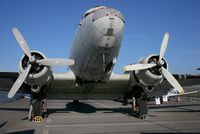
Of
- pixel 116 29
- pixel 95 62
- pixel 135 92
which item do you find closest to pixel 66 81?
pixel 95 62

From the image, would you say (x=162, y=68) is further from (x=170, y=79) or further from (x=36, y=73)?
(x=36, y=73)

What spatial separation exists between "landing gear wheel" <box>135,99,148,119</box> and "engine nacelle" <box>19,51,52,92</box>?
599 cm

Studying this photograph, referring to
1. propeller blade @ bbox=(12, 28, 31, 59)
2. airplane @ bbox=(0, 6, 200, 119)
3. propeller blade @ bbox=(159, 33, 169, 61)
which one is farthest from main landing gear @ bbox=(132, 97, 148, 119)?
propeller blade @ bbox=(12, 28, 31, 59)

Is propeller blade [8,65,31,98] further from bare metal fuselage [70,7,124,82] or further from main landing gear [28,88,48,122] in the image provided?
bare metal fuselage [70,7,124,82]

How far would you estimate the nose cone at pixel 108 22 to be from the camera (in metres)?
12.5

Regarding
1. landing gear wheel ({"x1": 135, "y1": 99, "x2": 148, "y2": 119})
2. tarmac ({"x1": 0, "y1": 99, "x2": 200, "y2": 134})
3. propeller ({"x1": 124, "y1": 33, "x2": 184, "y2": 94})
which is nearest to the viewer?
tarmac ({"x1": 0, "y1": 99, "x2": 200, "y2": 134})

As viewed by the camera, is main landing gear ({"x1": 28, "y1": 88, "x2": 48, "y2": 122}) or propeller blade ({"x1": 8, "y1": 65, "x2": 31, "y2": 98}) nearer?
propeller blade ({"x1": 8, "y1": 65, "x2": 31, "y2": 98})

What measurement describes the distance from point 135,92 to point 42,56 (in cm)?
673

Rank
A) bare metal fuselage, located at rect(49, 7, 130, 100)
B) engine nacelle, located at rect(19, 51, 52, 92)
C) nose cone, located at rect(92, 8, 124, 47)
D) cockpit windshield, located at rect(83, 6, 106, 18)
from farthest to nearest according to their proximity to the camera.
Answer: engine nacelle, located at rect(19, 51, 52, 92), cockpit windshield, located at rect(83, 6, 106, 18), bare metal fuselage, located at rect(49, 7, 130, 100), nose cone, located at rect(92, 8, 124, 47)

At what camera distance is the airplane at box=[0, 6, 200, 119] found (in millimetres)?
13102

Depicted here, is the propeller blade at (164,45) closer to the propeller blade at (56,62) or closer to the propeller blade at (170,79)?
the propeller blade at (170,79)

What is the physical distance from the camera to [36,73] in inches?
584

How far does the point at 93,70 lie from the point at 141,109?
4.13 metres

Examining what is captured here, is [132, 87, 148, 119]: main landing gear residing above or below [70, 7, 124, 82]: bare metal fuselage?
below
